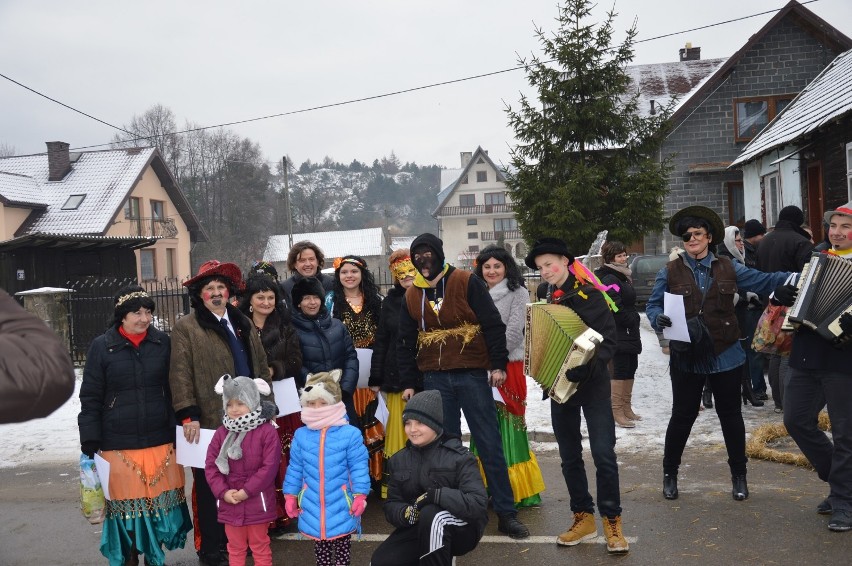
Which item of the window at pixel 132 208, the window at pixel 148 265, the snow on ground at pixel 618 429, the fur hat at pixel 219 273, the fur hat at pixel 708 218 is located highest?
the window at pixel 132 208

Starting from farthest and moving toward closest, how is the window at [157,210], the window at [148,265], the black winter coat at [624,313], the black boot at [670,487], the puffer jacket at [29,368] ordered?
the window at [148,265], the window at [157,210], the black winter coat at [624,313], the black boot at [670,487], the puffer jacket at [29,368]

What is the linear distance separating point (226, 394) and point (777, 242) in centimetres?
572

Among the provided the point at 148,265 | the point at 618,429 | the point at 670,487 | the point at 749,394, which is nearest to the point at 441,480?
the point at 670,487

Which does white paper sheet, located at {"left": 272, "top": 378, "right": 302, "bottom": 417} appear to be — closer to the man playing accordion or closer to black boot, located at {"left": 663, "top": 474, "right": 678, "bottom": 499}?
black boot, located at {"left": 663, "top": 474, "right": 678, "bottom": 499}

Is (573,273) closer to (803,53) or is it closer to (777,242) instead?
(777,242)

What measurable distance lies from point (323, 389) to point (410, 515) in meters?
0.97

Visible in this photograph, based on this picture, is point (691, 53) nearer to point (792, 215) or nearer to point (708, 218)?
point (792, 215)

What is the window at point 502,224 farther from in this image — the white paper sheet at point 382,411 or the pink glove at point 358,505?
the pink glove at point 358,505

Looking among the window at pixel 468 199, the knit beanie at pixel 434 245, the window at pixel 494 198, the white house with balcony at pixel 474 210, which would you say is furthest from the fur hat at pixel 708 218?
the window at pixel 468 199

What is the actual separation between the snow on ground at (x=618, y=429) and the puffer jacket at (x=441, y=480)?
3.93 metres

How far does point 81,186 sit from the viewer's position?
126ft

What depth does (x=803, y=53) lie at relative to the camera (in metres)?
26.1

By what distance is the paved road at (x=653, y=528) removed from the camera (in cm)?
500

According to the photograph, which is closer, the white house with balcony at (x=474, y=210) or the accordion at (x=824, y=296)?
the accordion at (x=824, y=296)
